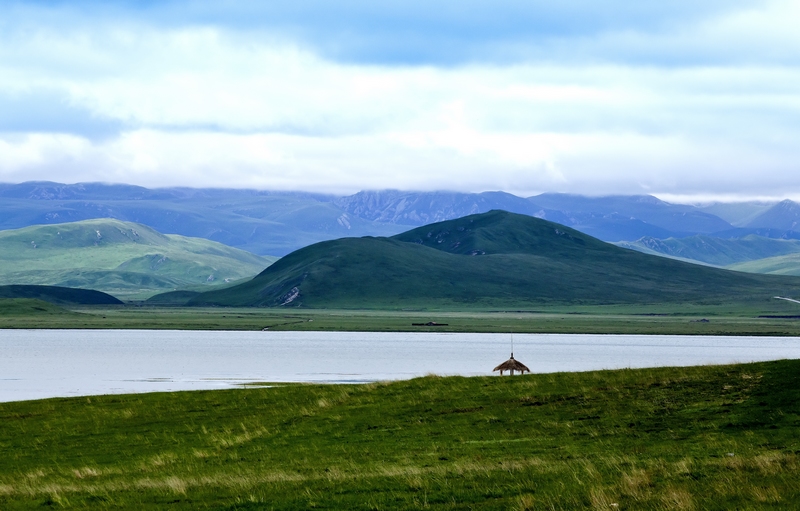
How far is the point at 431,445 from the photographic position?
96.3 ft

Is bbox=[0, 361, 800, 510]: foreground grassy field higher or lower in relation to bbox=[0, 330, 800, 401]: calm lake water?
higher

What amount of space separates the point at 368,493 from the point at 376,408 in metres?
16.7

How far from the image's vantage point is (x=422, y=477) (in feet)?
74.1

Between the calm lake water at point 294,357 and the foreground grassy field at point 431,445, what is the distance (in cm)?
1173

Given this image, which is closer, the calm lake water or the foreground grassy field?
the foreground grassy field

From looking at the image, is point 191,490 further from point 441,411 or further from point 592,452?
point 441,411

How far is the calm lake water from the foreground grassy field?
38.5 ft

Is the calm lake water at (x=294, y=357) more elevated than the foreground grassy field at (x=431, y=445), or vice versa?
the foreground grassy field at (x=431, y=445)

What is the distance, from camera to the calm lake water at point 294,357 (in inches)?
Answer: 3278

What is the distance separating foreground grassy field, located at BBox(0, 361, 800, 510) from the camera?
2034 centimetres

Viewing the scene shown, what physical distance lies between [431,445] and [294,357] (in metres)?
95.7

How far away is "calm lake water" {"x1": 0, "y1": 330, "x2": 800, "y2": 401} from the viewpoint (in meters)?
83.2

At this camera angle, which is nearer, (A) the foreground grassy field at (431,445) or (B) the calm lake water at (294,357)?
(A) the foreground grassy field at (431,445)

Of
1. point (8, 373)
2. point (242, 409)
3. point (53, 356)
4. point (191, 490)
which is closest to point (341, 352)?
point (53, 356)
